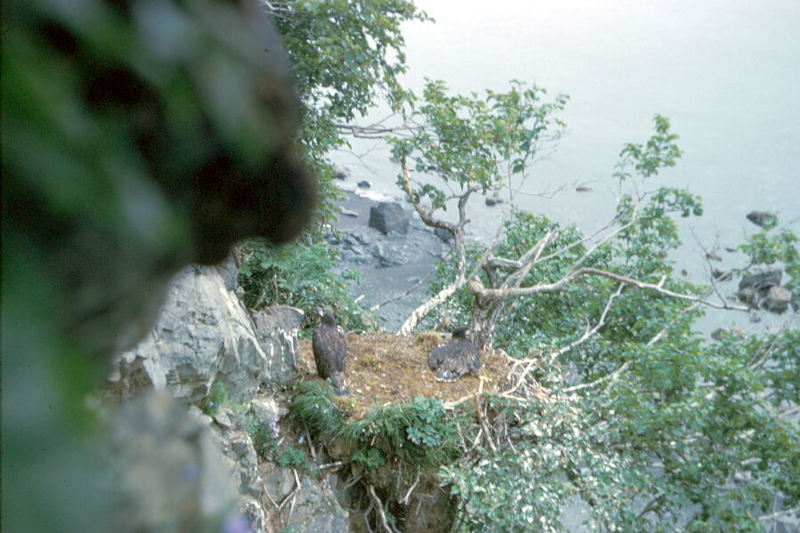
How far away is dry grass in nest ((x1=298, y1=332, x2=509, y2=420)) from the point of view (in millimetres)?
6371

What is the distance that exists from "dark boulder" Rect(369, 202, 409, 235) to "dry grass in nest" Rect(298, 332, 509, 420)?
1118 centimetres

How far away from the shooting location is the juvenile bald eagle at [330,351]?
6.08m

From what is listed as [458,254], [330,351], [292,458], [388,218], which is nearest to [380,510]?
[292,458]

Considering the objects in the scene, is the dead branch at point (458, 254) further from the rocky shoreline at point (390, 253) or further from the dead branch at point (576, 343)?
the rocky shoreline at point (390, 253)

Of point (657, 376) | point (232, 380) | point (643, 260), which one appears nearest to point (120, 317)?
point (232, 380)

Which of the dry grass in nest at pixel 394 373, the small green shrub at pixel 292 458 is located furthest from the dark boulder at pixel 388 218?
the small green shrub at pixel 292 458

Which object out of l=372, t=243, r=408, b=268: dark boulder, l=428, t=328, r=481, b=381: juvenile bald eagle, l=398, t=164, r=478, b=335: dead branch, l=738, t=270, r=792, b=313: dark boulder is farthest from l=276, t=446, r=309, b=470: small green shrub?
l=372, t=243, r=408, b=268: dark boulder

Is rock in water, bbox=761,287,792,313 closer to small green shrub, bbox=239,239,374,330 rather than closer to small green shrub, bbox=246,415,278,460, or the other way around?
small green shrub, bbox=239,239,374,330

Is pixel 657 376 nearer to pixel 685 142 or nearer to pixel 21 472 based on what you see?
pixel 21 472

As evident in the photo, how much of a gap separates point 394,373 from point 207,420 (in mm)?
2982

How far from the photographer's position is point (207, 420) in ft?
13.3

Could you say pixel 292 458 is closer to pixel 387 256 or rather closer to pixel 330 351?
pixel 330 351

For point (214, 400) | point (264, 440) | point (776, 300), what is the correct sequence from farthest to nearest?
point (776, 300), point (264, 440), point (214, 400)

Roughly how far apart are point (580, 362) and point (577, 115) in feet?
49.3
